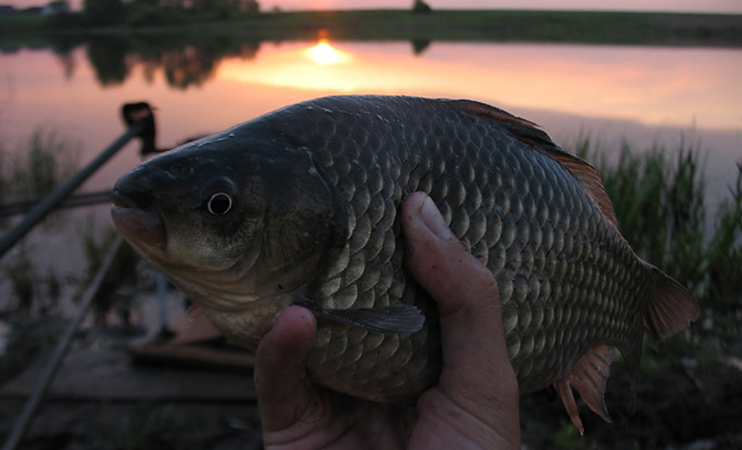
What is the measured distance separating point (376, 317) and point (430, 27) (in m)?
40.5

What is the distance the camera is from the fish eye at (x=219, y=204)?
134 cm

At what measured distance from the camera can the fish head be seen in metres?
1.33

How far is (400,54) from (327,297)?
2841 centimetres

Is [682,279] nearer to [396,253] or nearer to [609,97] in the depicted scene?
[396,253]

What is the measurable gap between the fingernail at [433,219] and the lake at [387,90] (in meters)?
5.60

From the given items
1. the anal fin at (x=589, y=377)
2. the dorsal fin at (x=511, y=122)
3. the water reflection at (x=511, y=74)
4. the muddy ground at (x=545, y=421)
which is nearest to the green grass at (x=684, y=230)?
the muddy ground at (x=545, y=421)

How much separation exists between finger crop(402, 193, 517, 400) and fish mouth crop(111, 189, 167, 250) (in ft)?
1.87

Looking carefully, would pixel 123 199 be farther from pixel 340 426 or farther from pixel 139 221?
pixel 340 426

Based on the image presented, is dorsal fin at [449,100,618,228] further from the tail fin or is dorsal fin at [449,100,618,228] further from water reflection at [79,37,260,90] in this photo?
water reflection at [79,37,260,90]

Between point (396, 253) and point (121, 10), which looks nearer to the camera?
point (396, 253)

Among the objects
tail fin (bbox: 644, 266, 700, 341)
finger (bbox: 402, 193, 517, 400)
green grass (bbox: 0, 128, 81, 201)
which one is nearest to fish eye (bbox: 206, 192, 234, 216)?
finger (bbox: 402, 193, 517, 400)

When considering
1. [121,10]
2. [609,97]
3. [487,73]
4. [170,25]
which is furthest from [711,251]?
[170,25]

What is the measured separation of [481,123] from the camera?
1778 mm

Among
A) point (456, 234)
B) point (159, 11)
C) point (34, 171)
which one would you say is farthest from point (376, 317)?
point (159, 11)
